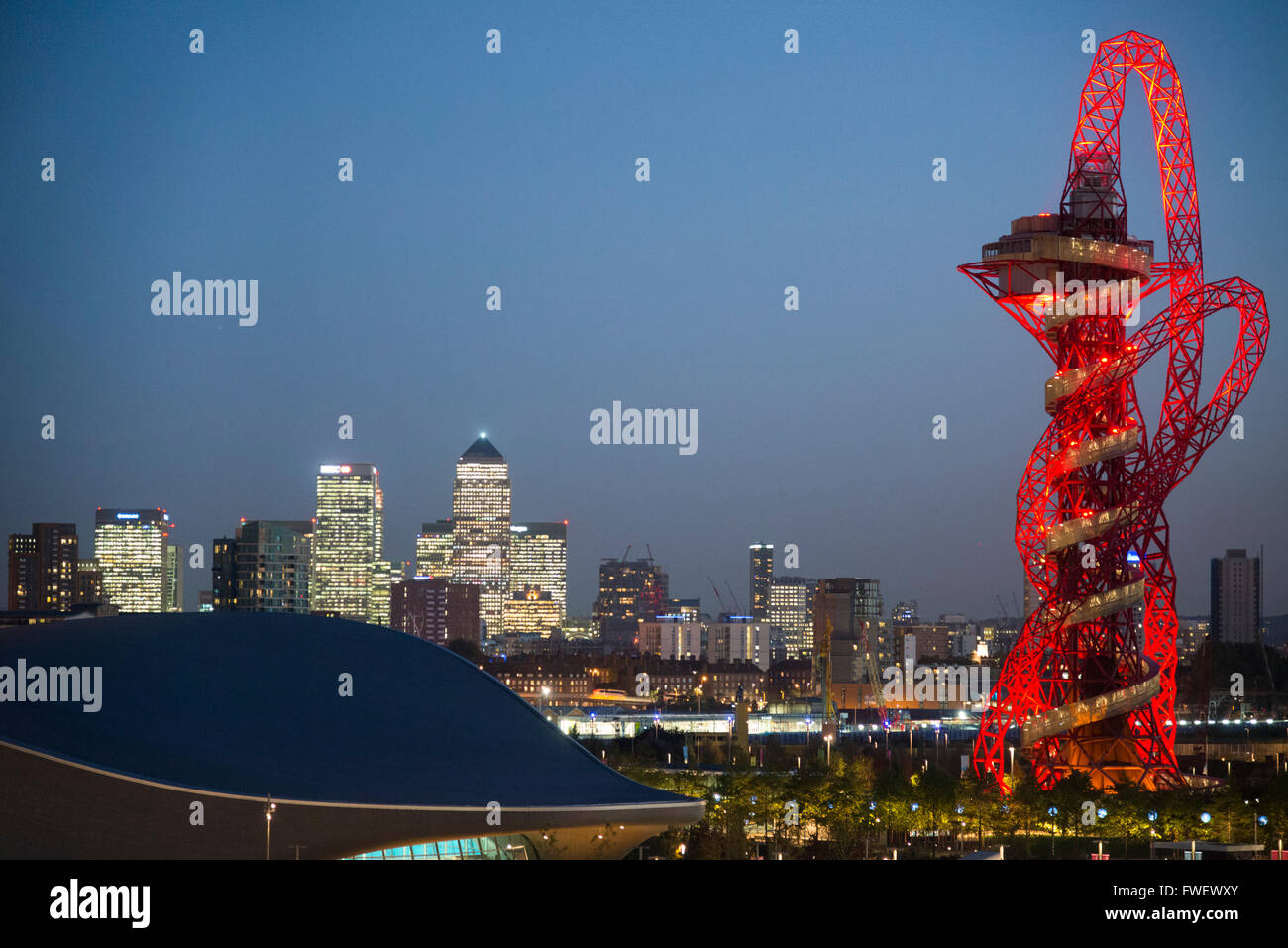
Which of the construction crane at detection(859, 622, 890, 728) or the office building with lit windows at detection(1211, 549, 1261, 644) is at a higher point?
the office building with lit windows at detection(1211, 549, 1261, 644)

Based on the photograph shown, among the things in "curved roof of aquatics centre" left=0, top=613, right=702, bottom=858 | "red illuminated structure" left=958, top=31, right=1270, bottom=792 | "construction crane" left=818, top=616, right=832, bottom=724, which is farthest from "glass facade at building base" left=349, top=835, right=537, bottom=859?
"construction crane" left=818, top=616, right=832, bottom=724

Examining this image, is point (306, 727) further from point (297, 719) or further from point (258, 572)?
point (258, 572)

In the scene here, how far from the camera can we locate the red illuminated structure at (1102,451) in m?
47.8

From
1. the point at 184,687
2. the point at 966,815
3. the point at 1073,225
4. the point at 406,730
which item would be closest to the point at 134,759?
the point at 184,687

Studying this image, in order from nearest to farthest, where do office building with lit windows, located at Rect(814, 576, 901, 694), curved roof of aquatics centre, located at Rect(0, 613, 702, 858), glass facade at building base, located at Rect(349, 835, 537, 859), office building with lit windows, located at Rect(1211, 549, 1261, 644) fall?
curved roof of aquatics centre, located at Rect(0, 613, 702, 858) → glass facade at building base, located at Rect(349, 835, 537, 859) → office building with lit windows, located at Rect(1211, 549, 1261, 644) → office building with lit windows, located at Rect(814, 576, 901, 694)

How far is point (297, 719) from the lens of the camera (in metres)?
35.2

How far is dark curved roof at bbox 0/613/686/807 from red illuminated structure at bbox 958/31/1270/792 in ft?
60.5

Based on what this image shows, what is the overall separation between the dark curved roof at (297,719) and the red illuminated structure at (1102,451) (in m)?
18.5

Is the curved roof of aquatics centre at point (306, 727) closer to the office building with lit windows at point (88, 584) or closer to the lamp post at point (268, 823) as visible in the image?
the lamp post at point (268, 823)

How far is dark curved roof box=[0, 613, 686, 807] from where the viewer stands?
32.8 meters

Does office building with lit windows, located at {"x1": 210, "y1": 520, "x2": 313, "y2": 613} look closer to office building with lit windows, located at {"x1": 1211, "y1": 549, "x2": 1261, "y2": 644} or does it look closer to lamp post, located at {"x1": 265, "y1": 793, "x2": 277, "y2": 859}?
office building with lit windows, located at {"x1": 1211, "y1": 549, "x2": 1261, "y2": 644}

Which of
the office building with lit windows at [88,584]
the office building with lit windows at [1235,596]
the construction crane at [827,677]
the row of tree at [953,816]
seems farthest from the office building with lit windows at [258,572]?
the row of tree at [953,816]

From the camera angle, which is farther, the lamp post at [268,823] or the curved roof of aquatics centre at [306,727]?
the curved roof of aquatics centre at [306,727]

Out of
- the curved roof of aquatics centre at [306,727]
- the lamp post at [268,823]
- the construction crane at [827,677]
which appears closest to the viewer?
the lamp post at [268,823]
